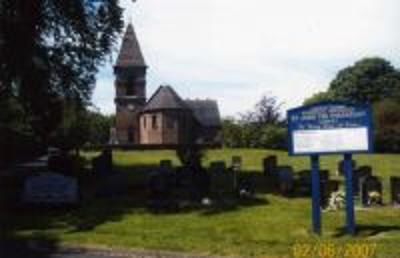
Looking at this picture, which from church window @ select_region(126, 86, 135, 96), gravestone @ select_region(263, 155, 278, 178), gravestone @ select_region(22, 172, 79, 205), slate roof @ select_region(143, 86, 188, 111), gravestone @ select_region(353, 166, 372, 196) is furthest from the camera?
church window @ select_region(126, 86, 135, 96)

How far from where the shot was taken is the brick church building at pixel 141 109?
10812cm

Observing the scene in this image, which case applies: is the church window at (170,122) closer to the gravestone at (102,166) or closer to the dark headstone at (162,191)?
the gravestone at (102,166)

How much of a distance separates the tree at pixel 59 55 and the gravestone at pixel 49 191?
1147 cm

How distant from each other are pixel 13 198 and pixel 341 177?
14472mm

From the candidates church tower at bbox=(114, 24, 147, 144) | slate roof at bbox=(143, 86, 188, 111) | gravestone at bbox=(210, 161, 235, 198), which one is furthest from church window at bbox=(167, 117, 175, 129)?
gravestone at bbox=(210, 161, 235, 198)

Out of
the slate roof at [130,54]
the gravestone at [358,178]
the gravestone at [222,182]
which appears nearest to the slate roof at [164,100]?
the slate roof at [130,54]

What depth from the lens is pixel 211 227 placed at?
78.3 feet

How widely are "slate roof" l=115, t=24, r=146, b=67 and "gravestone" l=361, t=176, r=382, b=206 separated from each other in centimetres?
8290

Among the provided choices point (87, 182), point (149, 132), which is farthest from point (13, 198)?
point (149, 132)

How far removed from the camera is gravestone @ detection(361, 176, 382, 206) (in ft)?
92.7

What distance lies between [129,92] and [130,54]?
4.59 m

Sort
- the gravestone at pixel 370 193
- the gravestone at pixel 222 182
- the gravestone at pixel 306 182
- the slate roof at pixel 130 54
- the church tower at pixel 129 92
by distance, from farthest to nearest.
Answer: the slate roof at pixel 130 54
the church tower at pixel 129 92
the gravestone at pixel 306 182
the gravestone at pixel 222 182
the gravestone at pixel 370 193

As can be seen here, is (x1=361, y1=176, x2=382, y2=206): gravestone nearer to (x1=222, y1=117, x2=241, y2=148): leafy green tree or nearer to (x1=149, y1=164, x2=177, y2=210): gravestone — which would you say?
(x1=149, y1=164, x2=177, y2=210): gravestone
